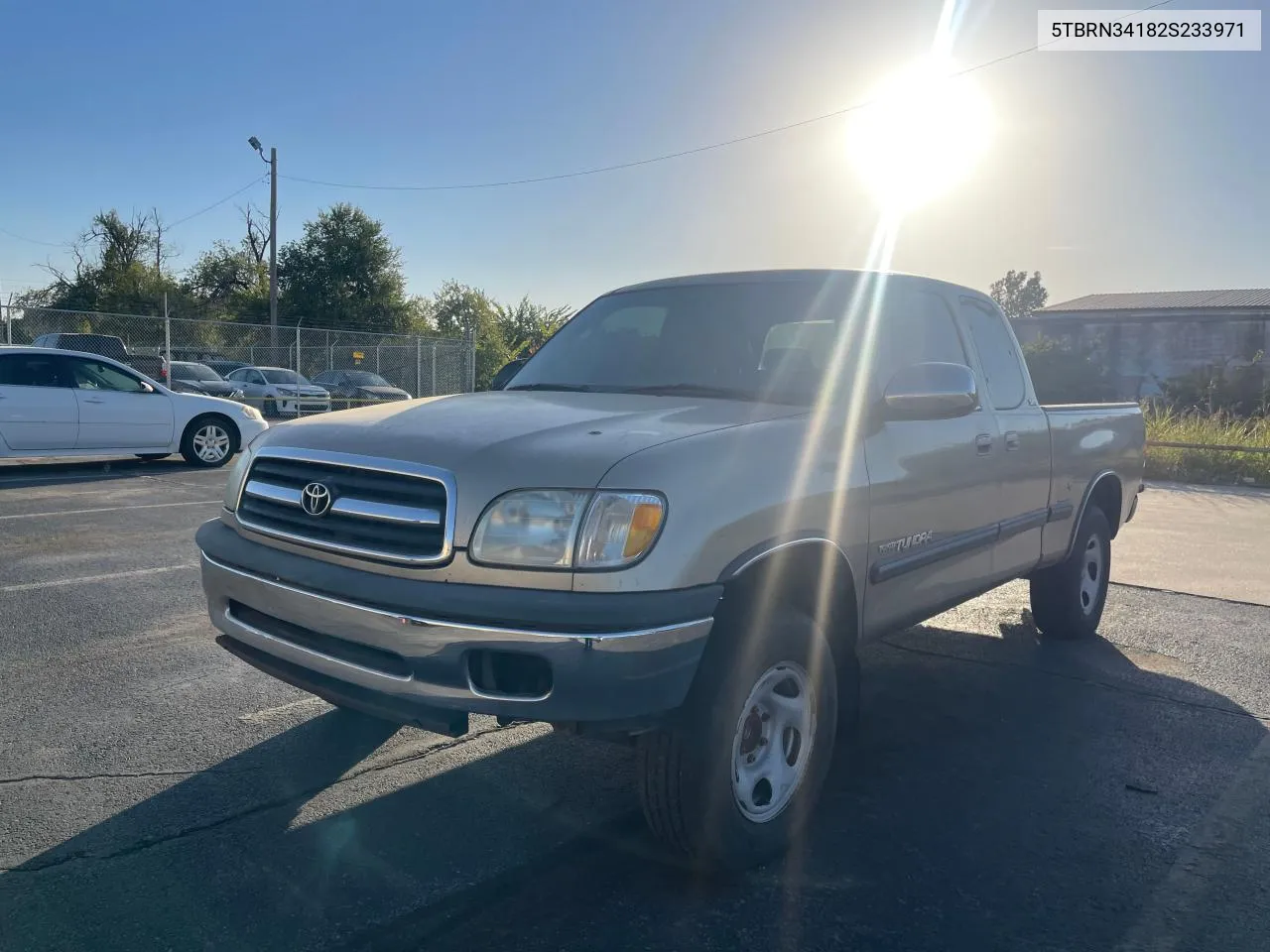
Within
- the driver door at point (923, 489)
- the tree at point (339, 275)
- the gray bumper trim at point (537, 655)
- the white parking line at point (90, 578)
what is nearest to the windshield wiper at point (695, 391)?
the driver door at point (923, 489)

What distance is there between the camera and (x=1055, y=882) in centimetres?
313

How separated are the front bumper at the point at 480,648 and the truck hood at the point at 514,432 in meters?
0.26

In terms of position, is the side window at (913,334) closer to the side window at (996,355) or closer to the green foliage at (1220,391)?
the side window at (996,355)

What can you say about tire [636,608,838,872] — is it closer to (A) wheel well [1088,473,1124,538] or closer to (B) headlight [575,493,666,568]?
(B) headlight [575,493,666,568]

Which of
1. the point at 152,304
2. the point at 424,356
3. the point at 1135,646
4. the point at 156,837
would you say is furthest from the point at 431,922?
the point at 152,304

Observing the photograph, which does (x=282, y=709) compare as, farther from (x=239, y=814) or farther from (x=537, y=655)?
(x=537, y=655)

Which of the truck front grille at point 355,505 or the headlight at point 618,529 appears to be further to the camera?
the truck front grille at point 355,505

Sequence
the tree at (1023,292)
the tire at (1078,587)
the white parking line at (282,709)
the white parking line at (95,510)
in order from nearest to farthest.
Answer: the white parking line at (282,709) → the tire at (1078,587) → the white parking line at (95,510) → the tree at (1023,292)

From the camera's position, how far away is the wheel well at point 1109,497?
6.09 m

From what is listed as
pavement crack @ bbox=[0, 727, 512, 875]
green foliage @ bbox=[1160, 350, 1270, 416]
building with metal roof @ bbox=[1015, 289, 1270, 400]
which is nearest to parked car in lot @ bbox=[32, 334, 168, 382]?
pavement crack @ bbox=[0, 727, 512, 875]

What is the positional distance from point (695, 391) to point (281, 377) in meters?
24.5

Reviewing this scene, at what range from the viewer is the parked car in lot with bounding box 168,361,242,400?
2414cm

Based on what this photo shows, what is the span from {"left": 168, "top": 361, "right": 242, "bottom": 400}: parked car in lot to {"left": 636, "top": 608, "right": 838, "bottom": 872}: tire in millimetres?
22999

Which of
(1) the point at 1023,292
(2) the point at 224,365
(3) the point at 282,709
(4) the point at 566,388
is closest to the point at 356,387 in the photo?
(2) the point at 224,365
